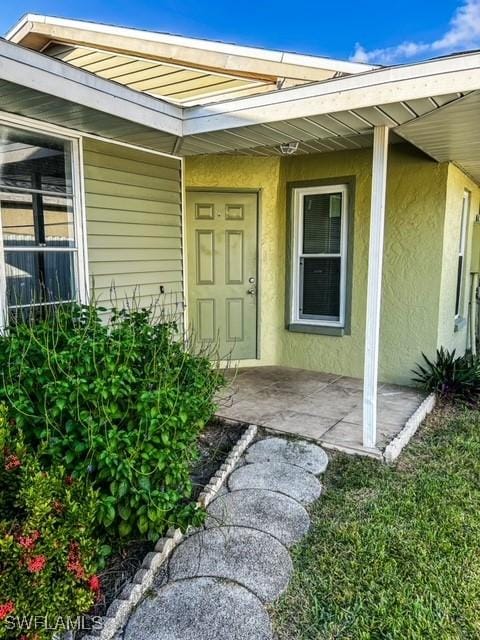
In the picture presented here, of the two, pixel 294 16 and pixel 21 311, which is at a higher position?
pixel 294 16

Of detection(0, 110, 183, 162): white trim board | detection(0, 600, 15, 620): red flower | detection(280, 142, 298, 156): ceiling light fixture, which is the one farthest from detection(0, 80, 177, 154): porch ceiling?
detection(0, 600, 15, 620): red flower

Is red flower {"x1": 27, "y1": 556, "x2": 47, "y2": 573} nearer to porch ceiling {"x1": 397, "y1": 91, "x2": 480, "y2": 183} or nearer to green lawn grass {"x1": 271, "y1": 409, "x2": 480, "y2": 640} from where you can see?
green lawn grass {"x1": 271, "y1": 409, "x2": 480, "y2": 640}

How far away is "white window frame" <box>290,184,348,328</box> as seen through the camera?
5123 millimetres

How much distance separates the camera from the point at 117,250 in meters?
3.98

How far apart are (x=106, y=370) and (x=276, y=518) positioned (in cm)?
128

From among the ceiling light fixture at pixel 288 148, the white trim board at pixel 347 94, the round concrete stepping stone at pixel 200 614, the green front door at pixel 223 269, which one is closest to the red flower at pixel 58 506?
the round concrete stepping stone at pixel 200 614

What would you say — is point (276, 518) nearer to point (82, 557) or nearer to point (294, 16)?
point (82, 557)

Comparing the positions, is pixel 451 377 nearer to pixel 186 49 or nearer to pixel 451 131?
pixel 451 131

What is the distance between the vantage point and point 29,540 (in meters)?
1.65

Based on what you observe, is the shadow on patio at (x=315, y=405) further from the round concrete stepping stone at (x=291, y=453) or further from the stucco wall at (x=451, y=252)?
the stucco wall at (x=451, y=252)

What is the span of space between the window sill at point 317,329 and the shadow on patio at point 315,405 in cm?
49

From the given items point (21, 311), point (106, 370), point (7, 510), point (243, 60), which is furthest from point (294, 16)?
point (7, 510)

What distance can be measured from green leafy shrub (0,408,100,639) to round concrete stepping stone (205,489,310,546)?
839 mm

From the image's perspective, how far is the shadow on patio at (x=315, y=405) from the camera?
3.65 meters
